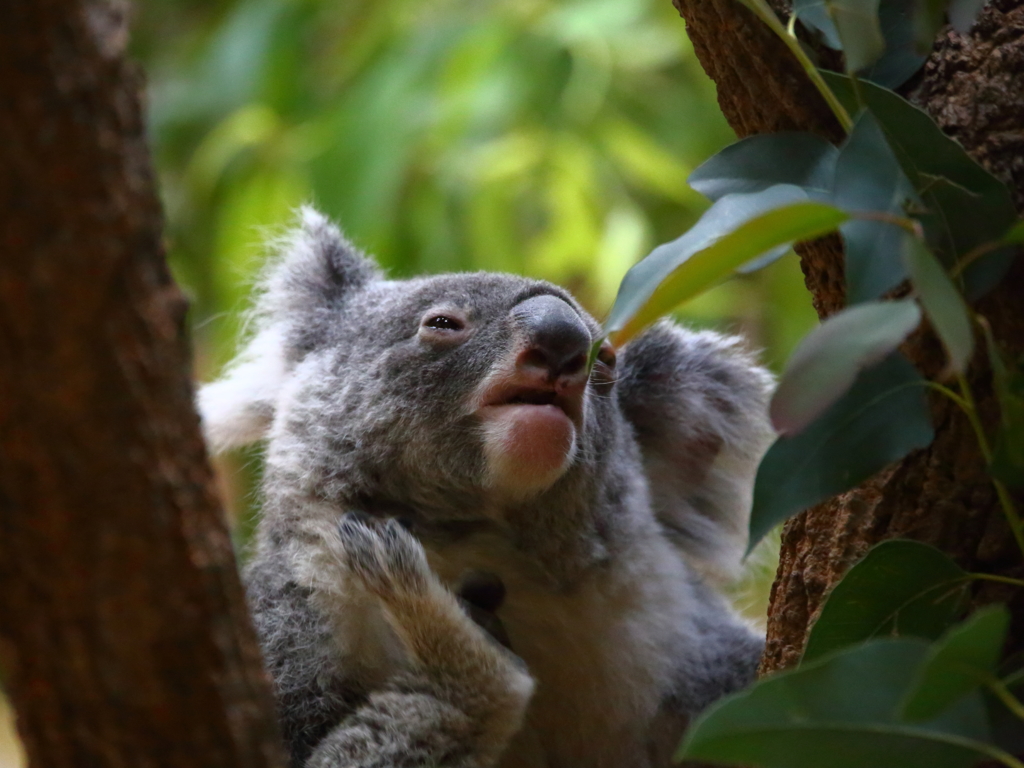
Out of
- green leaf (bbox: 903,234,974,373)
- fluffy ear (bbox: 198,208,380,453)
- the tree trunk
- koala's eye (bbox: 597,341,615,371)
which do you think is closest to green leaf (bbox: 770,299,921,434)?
green leaf (bbox: 903,234,974,373)

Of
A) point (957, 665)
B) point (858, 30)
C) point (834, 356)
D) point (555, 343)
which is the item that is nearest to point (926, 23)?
point (858, 30)

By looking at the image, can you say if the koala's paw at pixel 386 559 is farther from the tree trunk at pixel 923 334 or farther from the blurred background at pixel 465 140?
the blurred background at pixel 465 140

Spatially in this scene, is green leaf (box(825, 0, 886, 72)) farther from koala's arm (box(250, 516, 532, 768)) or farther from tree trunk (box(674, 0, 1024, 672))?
koala's arm (box(250, 516, 532, 768))

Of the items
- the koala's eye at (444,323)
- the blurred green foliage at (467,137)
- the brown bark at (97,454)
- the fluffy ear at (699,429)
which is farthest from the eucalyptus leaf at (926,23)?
the blurred green foliage at (467,137)

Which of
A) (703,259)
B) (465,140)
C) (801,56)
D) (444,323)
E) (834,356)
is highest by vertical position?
(465,140)

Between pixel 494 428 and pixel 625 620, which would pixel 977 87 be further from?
pixel 625 620

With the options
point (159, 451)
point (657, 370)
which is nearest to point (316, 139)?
point (657, 370)

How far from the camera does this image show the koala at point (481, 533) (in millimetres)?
2029

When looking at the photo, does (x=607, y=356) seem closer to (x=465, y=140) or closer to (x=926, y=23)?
(x=926, y=23)

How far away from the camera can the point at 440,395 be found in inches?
90.0

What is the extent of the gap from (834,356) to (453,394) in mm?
1311

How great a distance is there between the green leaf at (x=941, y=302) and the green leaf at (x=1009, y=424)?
0.08m

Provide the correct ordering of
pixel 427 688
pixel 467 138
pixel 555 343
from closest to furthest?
1. pixel 427 688
2. pixel 555 343
3. pixel 467 138

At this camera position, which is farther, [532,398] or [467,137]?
[467,137]
